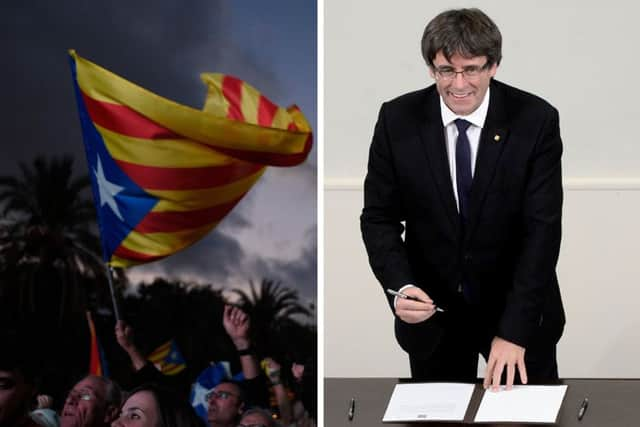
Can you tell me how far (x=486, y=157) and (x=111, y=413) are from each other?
1.52 m

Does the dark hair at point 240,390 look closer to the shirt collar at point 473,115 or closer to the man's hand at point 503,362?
the man's hand at point 503,362

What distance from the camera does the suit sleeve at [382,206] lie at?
2.51m

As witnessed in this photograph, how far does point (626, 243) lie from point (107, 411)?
346cm

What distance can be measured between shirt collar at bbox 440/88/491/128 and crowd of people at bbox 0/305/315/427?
152cm

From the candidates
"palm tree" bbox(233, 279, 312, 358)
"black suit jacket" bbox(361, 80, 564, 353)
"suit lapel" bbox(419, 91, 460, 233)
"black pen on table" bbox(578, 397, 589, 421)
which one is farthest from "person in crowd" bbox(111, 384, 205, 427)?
"suit lapel" bbox(419, 91, 460, 233)

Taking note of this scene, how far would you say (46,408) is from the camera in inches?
43.0

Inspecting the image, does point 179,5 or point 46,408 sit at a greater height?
point 179,5

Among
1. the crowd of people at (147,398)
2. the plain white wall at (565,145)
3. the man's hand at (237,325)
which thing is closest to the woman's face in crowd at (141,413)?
the crowd of people at (147,398)

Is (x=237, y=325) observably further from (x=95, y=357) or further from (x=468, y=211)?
(x=468, y=211)

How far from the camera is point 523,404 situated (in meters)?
2.17

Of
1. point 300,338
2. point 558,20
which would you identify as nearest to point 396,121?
point 300,338

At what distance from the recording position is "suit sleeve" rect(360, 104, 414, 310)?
2.51 m

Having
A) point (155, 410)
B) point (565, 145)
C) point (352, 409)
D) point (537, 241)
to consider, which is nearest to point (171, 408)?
point (155, 410)

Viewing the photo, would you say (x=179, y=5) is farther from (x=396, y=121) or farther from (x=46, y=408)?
(x=396, y=121)
